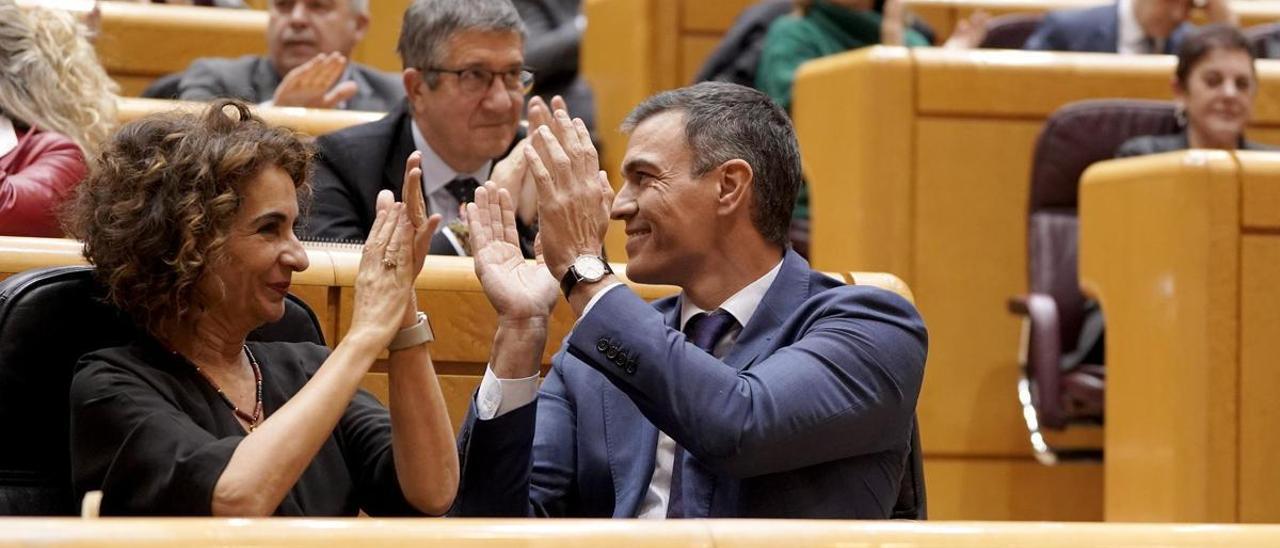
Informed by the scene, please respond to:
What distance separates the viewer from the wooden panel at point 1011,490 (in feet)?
11.0

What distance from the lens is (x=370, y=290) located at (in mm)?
1616

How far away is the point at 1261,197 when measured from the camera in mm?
2947

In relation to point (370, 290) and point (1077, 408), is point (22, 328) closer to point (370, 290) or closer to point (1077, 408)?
point (370, 290)

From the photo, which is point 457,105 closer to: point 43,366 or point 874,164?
point 874,164

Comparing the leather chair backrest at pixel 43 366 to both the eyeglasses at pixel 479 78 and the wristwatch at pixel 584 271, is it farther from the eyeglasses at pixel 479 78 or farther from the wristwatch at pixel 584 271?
the eyeglasses at pixel 479 78

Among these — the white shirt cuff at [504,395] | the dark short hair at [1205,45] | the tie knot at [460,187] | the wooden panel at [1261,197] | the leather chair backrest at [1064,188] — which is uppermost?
the white shirt cuff at [504,395]

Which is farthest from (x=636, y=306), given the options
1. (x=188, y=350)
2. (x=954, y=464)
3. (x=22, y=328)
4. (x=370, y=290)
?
(x=954, y=464)

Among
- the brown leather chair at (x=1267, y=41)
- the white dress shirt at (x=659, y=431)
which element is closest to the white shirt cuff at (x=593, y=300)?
the white dress shirt at (x=659, y=431)

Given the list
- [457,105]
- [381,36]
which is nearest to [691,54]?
[381,36]

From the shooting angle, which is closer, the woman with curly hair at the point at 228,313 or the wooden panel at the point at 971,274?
the woman with curly hair at the point at 228,313

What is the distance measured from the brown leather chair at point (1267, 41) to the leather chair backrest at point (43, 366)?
328 cm

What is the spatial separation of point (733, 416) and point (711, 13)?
3139 mm

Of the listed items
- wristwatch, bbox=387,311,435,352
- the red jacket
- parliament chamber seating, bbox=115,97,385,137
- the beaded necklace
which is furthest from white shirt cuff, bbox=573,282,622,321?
parliament chamber seating, bbox=115,97,385,137

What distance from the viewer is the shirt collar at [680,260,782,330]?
70.7 inches
